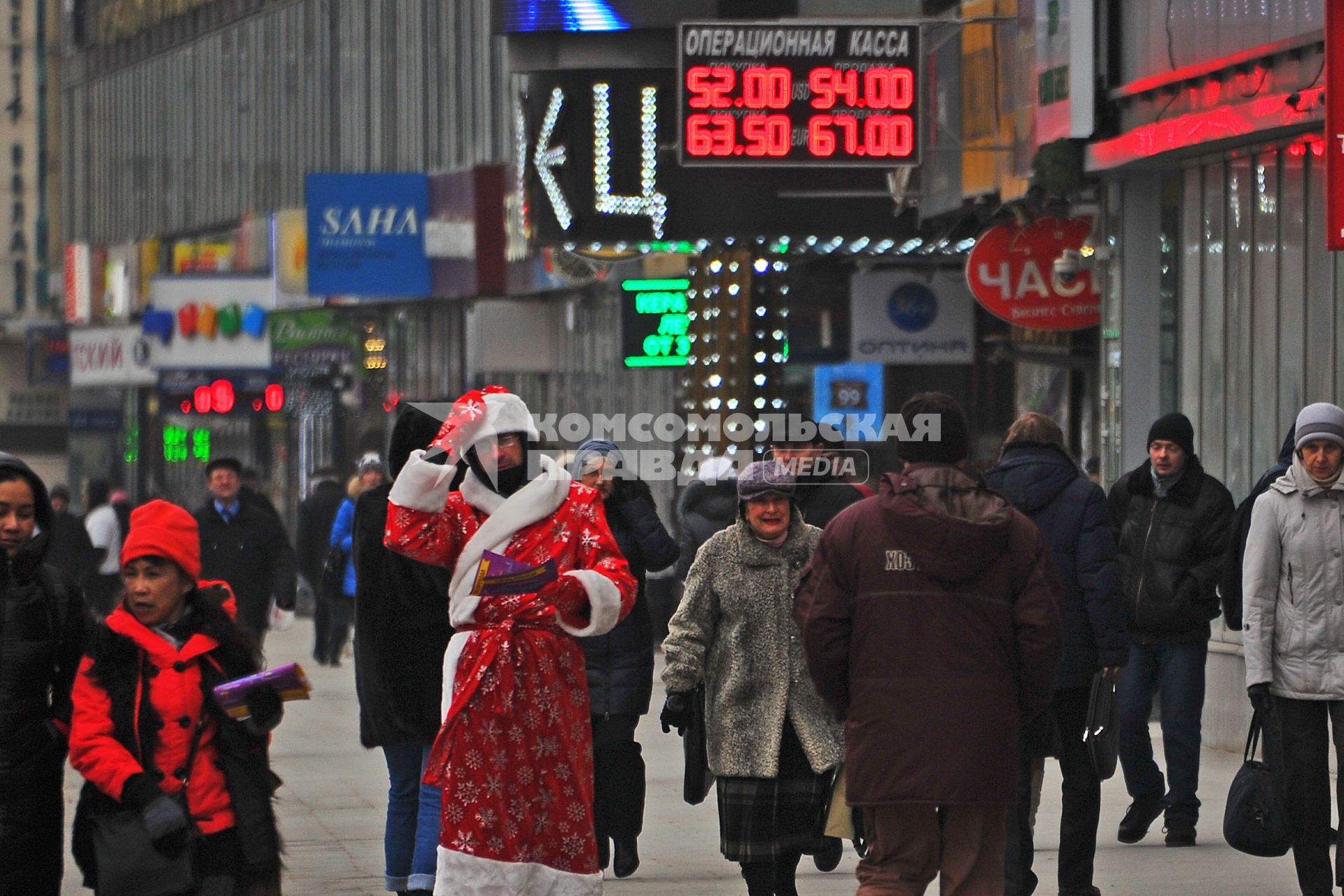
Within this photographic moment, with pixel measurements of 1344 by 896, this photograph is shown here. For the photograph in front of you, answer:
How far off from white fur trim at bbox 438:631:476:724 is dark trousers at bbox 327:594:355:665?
40.1 ft

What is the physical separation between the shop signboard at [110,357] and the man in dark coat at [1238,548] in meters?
32.1

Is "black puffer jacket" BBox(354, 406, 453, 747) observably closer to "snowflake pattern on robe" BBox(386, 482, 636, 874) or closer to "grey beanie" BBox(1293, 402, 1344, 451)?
"snowflake pattern on robe" BBox(386, 482, 636, 874)

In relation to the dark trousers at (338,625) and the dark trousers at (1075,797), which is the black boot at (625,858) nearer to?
the dark trousers at (1075,797)

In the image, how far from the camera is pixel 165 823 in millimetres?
5934

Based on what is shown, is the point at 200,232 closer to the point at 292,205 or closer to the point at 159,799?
the point at 292,205

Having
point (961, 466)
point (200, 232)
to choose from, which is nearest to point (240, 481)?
point (961, 466)

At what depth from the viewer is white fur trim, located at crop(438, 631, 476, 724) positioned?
7.01 meters

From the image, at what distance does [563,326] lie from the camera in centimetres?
2880

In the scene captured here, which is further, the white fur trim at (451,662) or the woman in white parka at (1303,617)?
the woman in white parka at (1303,617)

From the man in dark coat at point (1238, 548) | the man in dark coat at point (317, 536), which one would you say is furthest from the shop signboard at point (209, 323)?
the man in dark coat at point (1238, 548)

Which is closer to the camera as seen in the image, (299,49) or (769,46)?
(769,46)

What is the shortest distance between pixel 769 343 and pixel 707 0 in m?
3.35

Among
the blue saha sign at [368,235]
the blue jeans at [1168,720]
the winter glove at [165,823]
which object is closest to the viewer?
the winter glove at [165,823]

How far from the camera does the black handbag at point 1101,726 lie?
27.8 feet
